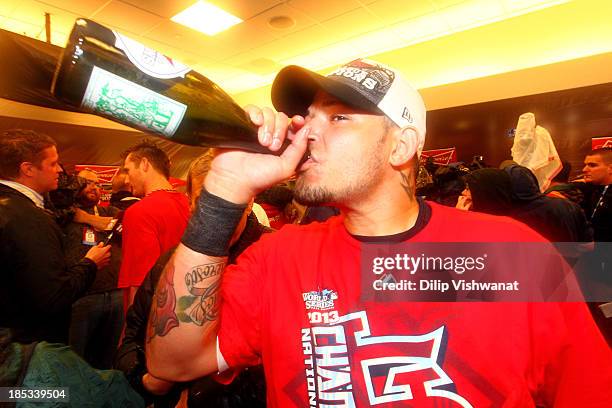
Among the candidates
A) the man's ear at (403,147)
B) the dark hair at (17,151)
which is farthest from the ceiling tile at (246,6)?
the man's ear at (403,147)

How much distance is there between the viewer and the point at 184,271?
0.90 m

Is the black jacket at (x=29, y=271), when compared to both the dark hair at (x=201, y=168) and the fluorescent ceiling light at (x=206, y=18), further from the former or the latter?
the fluorescent ceiling light at (x=206, y=18)

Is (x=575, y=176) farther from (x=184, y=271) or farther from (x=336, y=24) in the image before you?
(x=184, y=271)

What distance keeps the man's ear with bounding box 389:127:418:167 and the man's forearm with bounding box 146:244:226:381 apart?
22.6 inches

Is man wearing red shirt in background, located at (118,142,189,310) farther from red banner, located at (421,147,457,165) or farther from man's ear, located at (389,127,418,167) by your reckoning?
red banner, located at (421,147,457,165)

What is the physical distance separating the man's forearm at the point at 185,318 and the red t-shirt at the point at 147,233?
1301mm

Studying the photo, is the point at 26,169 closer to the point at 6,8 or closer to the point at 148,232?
the point at 148,232

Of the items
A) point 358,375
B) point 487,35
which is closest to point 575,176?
point 487,35

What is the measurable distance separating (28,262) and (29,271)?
1.7 inches

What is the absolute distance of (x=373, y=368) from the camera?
845mm

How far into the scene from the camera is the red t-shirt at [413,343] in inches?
31.8

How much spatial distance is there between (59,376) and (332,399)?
677mm

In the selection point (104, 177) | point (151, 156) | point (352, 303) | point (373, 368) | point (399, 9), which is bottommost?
point (373, 368)

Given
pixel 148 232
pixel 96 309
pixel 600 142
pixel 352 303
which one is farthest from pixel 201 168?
pixel 600 142
